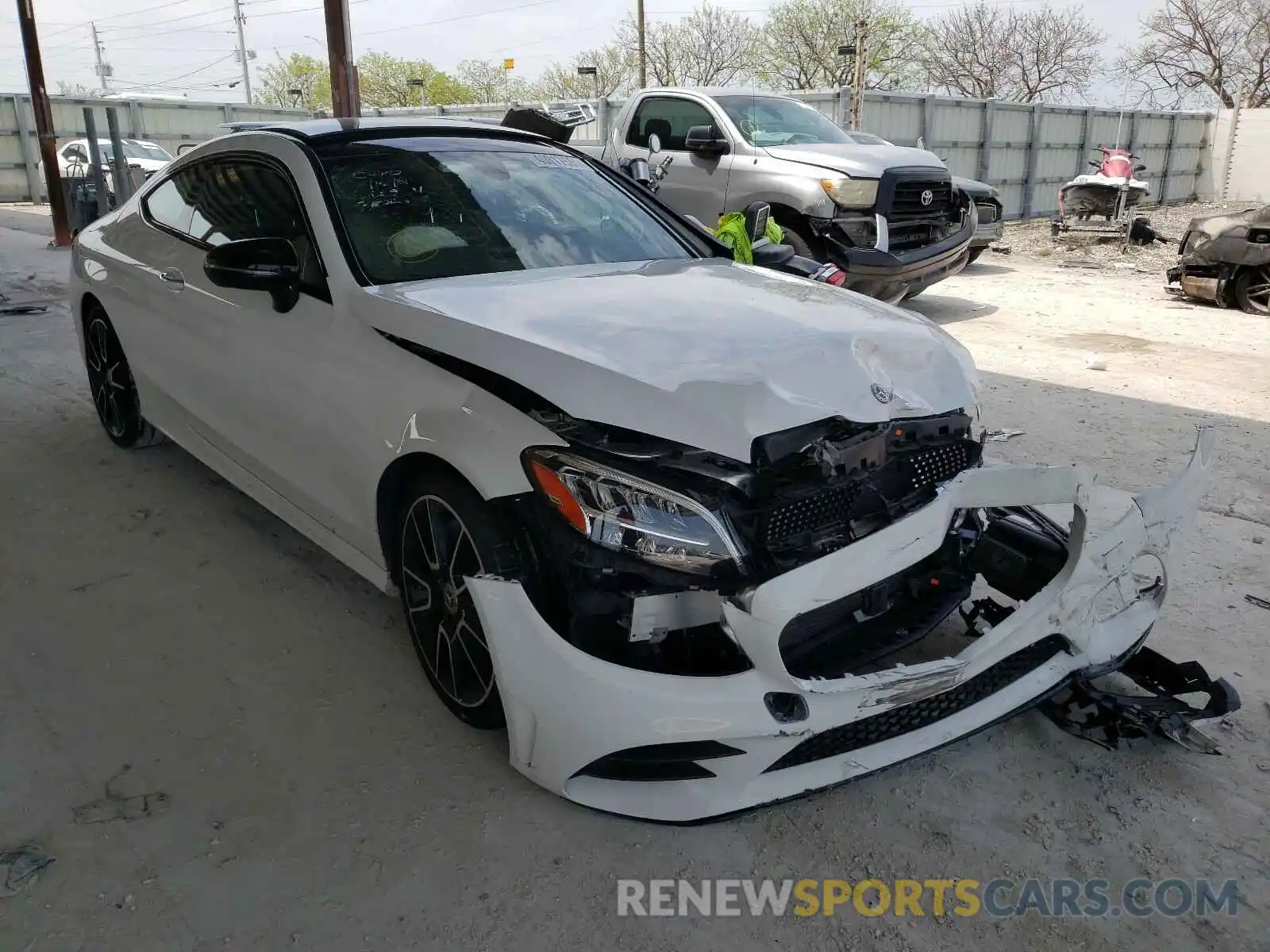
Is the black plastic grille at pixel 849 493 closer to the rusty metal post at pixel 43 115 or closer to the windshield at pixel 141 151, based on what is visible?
the rusty metal post at pixel 43 115

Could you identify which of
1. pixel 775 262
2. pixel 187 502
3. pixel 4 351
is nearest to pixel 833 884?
pixel 775 262

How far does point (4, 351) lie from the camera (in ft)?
23.9

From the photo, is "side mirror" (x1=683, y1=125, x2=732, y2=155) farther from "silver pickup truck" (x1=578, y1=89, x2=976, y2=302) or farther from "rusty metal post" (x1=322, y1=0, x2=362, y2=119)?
"rusty metal post" (x1=322, y1=0, x2=362, y2=119)

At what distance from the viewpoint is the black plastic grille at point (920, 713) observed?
2.16m

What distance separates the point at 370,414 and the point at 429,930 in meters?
1.35

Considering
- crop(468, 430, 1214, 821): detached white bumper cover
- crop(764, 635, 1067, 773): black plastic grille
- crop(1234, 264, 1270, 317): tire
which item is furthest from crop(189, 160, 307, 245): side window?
crop(1234, 264, 1270, 317): tire

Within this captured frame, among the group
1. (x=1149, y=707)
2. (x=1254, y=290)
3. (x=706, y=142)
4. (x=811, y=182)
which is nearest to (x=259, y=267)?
(x=1149, y=707)

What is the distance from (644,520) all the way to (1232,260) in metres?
9.46

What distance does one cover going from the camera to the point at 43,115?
14086 mm

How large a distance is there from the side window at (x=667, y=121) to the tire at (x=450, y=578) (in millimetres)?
7247

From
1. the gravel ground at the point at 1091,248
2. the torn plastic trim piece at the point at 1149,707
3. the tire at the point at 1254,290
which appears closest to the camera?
the torn plastic trim piece at the point at 1149,707

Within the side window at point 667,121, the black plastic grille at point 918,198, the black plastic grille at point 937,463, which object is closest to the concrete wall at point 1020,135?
the side window at point 667,121

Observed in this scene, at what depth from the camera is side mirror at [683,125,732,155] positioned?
28.3 feet

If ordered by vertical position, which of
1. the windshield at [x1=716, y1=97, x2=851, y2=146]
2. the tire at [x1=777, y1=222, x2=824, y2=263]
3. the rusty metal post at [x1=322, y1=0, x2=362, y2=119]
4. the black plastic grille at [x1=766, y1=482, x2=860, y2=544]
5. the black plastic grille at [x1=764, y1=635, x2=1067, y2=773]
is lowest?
the black plastic grille at [x1=764, y1=635, x2=1067, y2=773]
